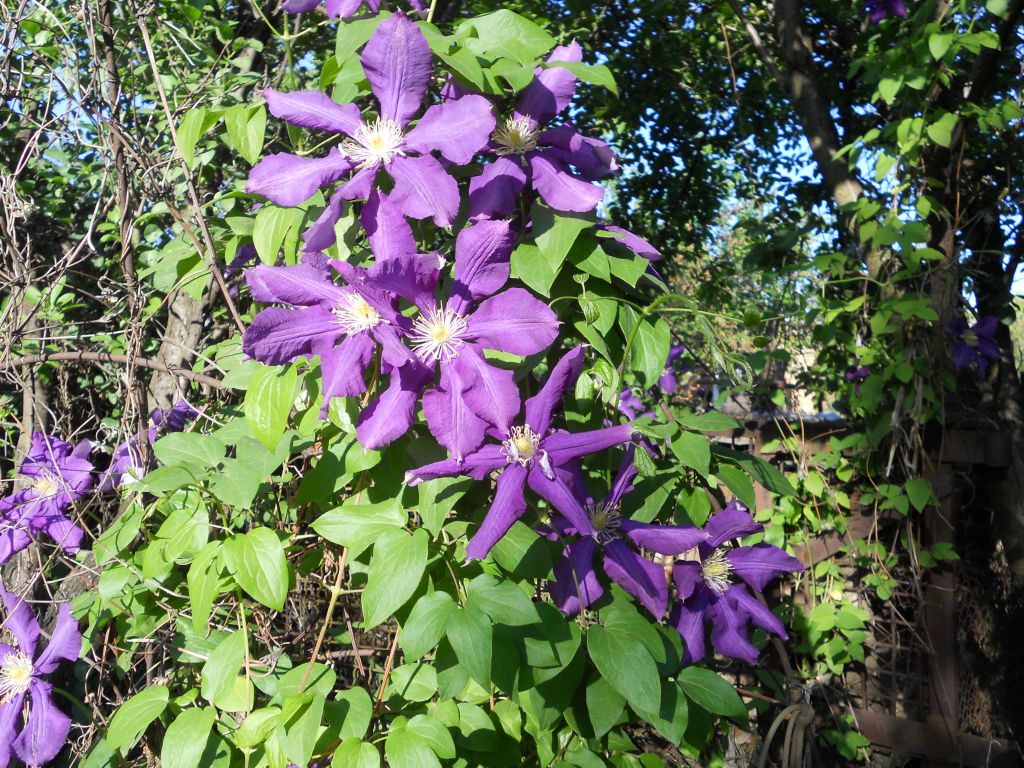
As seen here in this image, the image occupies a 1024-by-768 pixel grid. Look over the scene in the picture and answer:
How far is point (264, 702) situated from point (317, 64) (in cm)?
197

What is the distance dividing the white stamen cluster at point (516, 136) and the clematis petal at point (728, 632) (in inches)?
22.9

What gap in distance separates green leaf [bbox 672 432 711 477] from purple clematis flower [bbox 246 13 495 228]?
34 cm

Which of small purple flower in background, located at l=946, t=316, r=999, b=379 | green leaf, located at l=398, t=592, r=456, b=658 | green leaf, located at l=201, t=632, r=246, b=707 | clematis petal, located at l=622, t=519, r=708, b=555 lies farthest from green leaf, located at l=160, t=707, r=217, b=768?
small purple flower in background, located at l=946, t=316, r=999, b=379

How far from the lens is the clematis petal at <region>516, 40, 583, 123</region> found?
0.89 m

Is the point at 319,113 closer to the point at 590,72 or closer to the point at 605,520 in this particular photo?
the point at 590,72

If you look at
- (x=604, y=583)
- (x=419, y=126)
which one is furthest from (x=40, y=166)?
(x=604, y=583)

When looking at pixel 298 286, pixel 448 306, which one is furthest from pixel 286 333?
pixel 448 306

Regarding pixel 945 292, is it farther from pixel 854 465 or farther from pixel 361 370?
pixel 361 370

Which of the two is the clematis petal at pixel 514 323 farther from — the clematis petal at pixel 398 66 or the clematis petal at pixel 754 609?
the clematis petal at pixel 754 609

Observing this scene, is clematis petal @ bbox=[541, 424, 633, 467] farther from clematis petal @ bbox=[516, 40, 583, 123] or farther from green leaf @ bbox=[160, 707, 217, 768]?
green leaf @ bbox=[160, 707, 217, 768]

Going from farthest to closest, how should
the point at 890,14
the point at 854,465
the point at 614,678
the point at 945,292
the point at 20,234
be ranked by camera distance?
the point at 890,14
the point at 854,465
the point at 945,292
the point at 20,234
the point at 614,678

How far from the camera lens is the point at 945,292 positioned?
2.07 meters

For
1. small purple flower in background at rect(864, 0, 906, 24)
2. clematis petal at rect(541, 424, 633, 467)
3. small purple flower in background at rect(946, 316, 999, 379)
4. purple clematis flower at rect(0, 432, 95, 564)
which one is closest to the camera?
clematis petal at rect(541, 424, 633, 467)

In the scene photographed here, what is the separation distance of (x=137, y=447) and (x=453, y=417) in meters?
0.71
